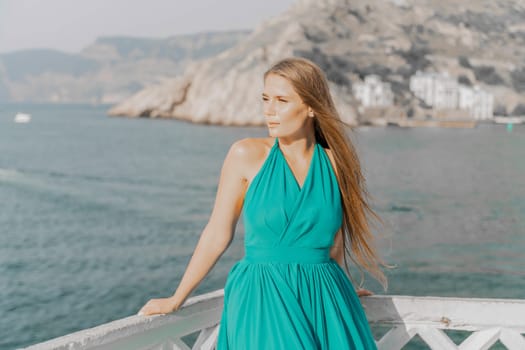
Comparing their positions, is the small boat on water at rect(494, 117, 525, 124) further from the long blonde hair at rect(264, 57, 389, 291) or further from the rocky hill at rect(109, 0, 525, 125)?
the long blonde hair at rect(264, 57, 389, 291)

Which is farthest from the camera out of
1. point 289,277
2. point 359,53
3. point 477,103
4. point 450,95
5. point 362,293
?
point 359,53

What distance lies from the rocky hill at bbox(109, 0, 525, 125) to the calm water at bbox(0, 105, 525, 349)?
36.4 meters

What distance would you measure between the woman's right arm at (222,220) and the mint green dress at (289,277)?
0.06m

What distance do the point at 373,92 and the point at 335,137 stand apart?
86.0m

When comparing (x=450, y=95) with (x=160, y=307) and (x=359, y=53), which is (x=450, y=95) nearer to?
(x=359, y=53)

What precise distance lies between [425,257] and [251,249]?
15.6m

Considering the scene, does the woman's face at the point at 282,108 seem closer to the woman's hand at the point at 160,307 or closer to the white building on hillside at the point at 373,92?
the woman's hand at the point at 160,307

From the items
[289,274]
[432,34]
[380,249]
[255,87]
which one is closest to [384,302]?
[289,274]

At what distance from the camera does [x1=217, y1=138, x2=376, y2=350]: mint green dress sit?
181cm

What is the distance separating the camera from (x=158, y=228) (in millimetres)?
20531

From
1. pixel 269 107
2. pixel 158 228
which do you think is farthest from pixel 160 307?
pixel 158 228

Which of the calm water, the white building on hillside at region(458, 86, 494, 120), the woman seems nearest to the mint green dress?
the woman

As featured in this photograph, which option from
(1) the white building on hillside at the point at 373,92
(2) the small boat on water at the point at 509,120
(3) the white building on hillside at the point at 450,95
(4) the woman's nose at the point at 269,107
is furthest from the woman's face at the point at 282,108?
(3) the white building on hillside at the point at 450,95

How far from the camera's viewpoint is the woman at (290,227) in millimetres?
1833
